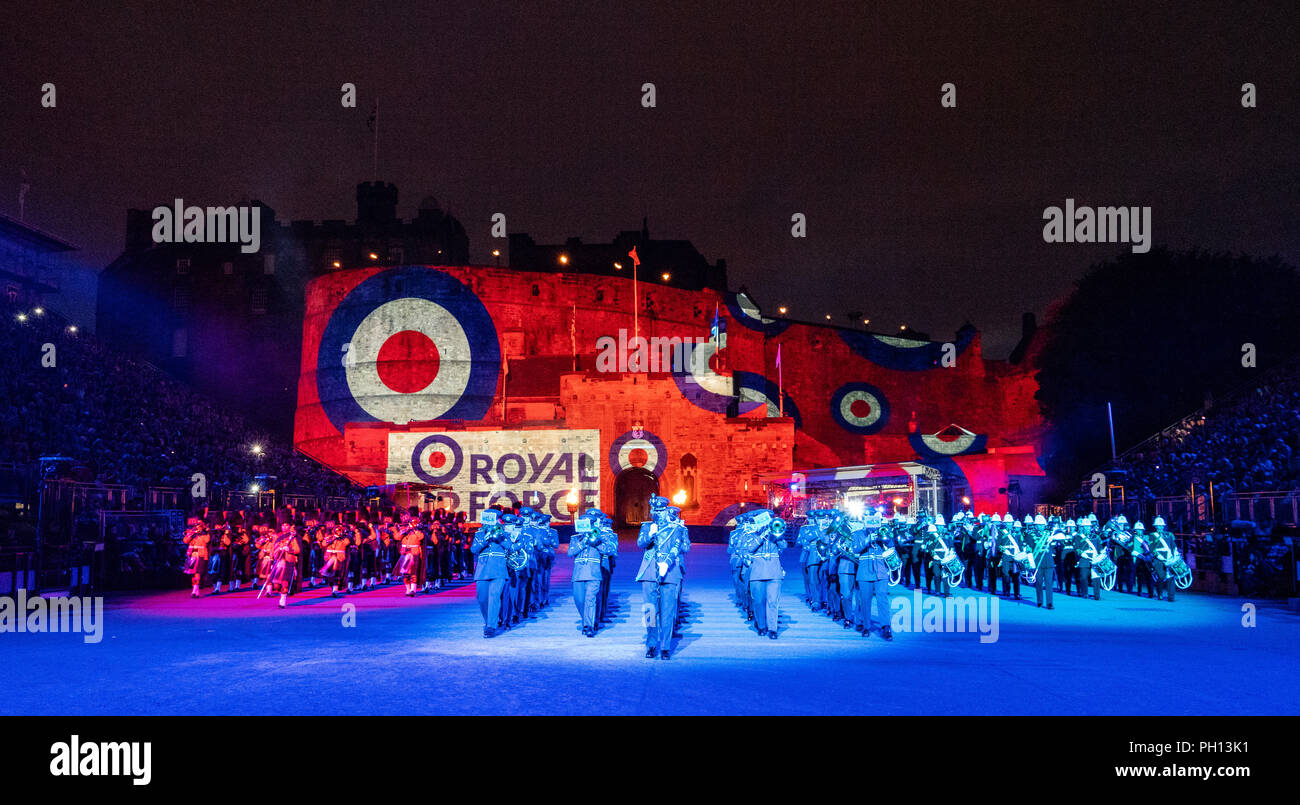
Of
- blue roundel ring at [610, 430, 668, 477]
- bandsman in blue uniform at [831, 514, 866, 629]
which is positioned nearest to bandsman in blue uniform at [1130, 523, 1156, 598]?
bandsman in blue uniform at [831, 514, 866, 629]

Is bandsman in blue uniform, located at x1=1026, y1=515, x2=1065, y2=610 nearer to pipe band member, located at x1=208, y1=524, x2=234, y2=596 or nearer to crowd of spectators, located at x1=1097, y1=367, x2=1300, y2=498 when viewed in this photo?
crowd of spectators, located at x1=1097, y1=367, x2=1300, y2=498

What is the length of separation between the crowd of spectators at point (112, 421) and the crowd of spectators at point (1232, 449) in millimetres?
23709

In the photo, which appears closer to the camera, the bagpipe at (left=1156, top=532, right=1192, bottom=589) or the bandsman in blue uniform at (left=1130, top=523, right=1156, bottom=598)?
the bagpipe at (left=1156, top=532, right=1192, bottom=589)

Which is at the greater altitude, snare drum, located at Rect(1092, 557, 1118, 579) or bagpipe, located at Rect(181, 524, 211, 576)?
bagpipe, located at Rect(181, 524, 211, 576)

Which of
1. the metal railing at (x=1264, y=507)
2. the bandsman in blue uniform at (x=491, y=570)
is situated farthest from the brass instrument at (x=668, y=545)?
the metal railing at (x=1264, y=507)

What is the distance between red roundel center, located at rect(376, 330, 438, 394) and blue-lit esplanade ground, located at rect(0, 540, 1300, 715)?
129 ft

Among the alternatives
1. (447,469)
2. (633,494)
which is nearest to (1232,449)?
(633,494)

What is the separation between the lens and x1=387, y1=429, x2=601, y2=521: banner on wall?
41.0 meters

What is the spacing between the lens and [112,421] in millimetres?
24031

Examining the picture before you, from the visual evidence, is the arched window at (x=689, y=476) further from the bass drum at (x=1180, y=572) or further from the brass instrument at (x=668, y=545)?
the brass instrument at (x=668, y=545)

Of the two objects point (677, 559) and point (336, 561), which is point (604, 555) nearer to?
point (677, 559)

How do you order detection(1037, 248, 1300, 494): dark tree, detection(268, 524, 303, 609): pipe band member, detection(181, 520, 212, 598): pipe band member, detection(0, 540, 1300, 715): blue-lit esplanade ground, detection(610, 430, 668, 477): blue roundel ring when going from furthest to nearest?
detection(610, 430, 668, 477): blue roundel ring < detection(1037, 248, 1300, 494): dark tree < detection(181, 520, 212, 598): pipe band member < detection(268, 524, 303, 609): pipe band member < detection(0, 540, 1300, 715): blue-lit esplanade ground
